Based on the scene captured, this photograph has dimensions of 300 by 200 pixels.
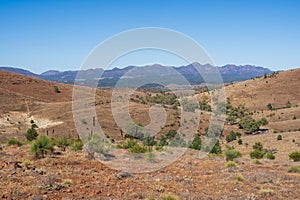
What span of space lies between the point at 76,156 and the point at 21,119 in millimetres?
39455

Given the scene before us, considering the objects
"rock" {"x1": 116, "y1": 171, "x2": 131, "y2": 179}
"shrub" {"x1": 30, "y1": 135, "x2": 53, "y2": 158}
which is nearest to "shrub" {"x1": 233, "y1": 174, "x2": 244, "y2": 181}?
"rock" {"x1": 116, "y1": 171, "x2": 131, "y2": 179}

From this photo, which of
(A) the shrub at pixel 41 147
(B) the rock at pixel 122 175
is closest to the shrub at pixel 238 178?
(B) the rock at pixel 122 175

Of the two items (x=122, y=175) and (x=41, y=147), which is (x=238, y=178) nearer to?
(x=122, y=175)

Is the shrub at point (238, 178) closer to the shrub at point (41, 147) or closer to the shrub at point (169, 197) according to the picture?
the shrub at point (169, 197)

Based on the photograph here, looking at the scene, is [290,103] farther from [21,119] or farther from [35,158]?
[35,158]

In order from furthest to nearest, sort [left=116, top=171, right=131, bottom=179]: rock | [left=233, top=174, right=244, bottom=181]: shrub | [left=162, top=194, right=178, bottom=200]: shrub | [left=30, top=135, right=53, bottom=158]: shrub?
[left=30, top=135, right=53, bottom=158]: shrub, [left=233, top=174, right=244, bottom=181]: shrub, [left=116, top=171, right=131, bottom=179]: rock, [left=162, top=194, right=178, bottom=200]: shrub

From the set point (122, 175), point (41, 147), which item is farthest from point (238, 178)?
point (41, 147)

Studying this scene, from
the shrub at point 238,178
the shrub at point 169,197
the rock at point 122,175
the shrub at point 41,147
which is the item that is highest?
the shrub at point 41,147

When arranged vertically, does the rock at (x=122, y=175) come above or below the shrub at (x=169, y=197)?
below

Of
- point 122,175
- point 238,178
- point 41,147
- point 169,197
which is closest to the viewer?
point 169,197

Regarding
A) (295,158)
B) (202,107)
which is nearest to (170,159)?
(295,158)

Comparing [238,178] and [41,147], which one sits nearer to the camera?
[238,178]

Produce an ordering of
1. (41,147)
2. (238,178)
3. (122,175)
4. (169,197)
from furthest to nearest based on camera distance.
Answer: (41,147), (238,178), (122,175), (169,197)

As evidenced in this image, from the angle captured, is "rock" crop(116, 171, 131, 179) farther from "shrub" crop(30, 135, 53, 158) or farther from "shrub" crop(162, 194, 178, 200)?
"shrub" crop(30, 135, 53, 158)
